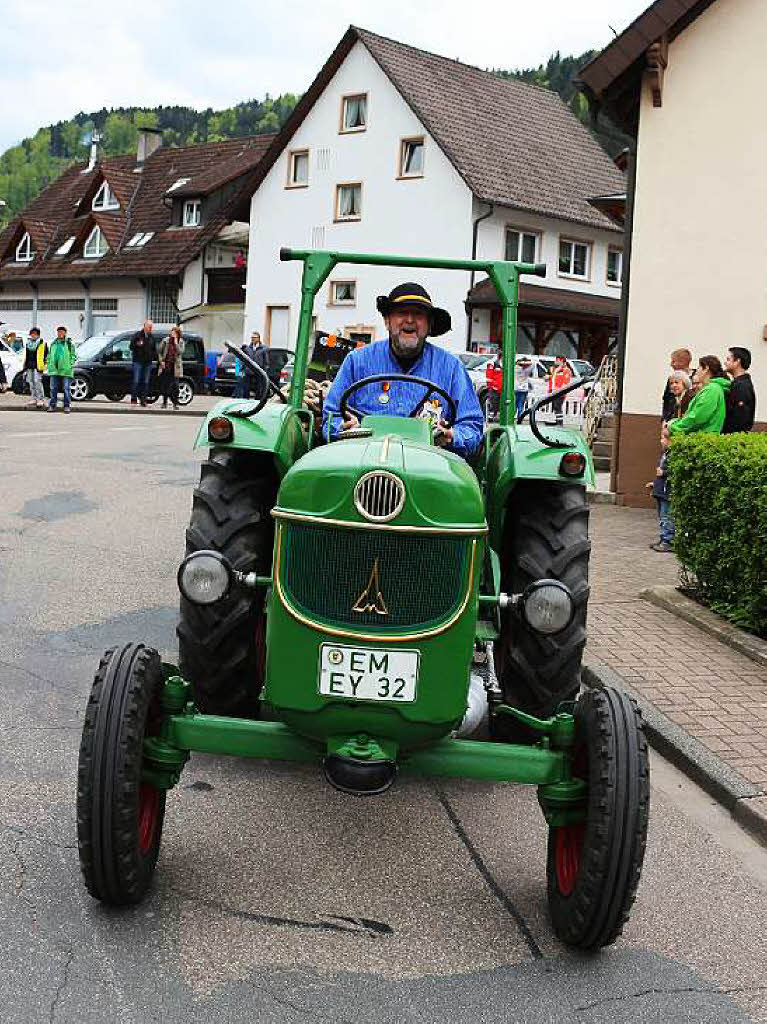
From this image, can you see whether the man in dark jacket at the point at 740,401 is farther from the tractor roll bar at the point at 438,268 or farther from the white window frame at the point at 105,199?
the white window frame at the point at 105,199

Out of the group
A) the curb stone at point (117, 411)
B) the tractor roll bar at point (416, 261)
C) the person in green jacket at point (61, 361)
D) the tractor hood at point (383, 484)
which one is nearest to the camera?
the tractor hood at point (383, 484)

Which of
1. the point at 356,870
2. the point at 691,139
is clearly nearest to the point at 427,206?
the point at 691,139

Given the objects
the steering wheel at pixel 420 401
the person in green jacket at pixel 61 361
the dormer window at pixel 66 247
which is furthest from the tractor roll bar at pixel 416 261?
the dormer window at pixel 66 247

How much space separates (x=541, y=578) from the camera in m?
4.80

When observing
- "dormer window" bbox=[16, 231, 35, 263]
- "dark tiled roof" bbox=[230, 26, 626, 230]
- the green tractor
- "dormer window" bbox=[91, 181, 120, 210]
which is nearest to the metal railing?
the green tractor

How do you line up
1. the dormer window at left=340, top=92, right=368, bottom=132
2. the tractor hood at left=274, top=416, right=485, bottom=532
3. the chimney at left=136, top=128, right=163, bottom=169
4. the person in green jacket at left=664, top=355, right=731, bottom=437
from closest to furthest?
the tractor hood at left=274, top=416, right=485, bottom=532 → the person in green jacket at left=664, top=355, right=731, bottom=437 → the dormer window at left=340, top=92, right=368, bottom=132 → the chimney at left=136, top=128, right=163, bottom=169

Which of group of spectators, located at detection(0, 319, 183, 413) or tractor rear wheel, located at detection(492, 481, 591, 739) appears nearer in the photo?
tractor rear wheel, located at detection(492, 481, 591, 739)

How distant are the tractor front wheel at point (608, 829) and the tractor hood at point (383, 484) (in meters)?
0.71

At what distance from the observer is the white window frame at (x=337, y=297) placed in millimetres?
39000

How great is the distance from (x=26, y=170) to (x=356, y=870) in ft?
363

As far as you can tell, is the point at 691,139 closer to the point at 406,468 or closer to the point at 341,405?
the point at 341,405

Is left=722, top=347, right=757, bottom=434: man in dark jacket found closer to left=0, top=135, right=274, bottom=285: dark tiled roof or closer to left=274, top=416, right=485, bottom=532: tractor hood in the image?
left=274, top=416, right=485, bottom=532: tractor hood

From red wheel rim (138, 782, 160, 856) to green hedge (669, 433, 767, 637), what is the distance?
450 centimetres

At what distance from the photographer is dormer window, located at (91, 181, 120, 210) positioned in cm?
5262
